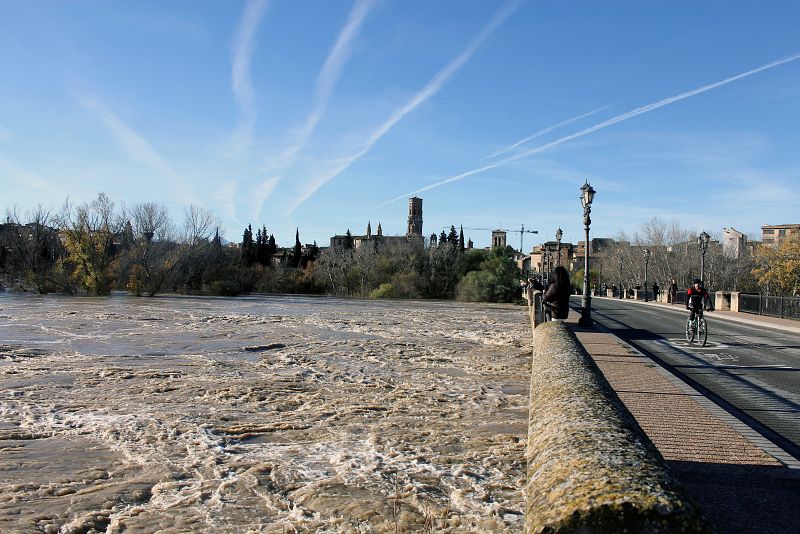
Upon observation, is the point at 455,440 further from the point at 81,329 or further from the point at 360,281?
the point at 360,281

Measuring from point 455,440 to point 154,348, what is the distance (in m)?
13.0

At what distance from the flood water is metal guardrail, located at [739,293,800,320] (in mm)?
19595

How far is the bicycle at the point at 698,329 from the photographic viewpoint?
17.3 m

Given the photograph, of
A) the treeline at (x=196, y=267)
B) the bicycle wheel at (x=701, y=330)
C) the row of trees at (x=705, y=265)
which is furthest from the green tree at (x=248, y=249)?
the bicycle wheel at (x=701, y=330)

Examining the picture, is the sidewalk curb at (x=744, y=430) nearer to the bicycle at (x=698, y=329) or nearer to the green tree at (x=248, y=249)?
the bicycle at (x=698, y=329)

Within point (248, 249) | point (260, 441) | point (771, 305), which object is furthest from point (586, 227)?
point (248, 249)

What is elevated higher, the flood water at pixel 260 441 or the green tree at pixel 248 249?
the green tree at pixel 248 249

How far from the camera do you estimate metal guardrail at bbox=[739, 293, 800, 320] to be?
29.5 metres

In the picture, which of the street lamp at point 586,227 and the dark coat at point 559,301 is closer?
the dark coat at point 559,301

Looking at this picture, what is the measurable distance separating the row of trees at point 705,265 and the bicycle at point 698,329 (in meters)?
34.4

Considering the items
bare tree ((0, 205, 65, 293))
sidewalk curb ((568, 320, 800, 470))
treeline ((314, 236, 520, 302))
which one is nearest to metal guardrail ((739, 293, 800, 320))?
sidewalk curb ((568, 320, 800, 470))

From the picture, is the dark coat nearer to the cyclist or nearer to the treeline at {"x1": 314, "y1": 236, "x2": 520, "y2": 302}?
the cyclist

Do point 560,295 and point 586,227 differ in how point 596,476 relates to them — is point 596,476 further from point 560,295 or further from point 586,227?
point 586,227

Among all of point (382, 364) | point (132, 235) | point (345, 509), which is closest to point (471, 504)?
point (345, 509)
